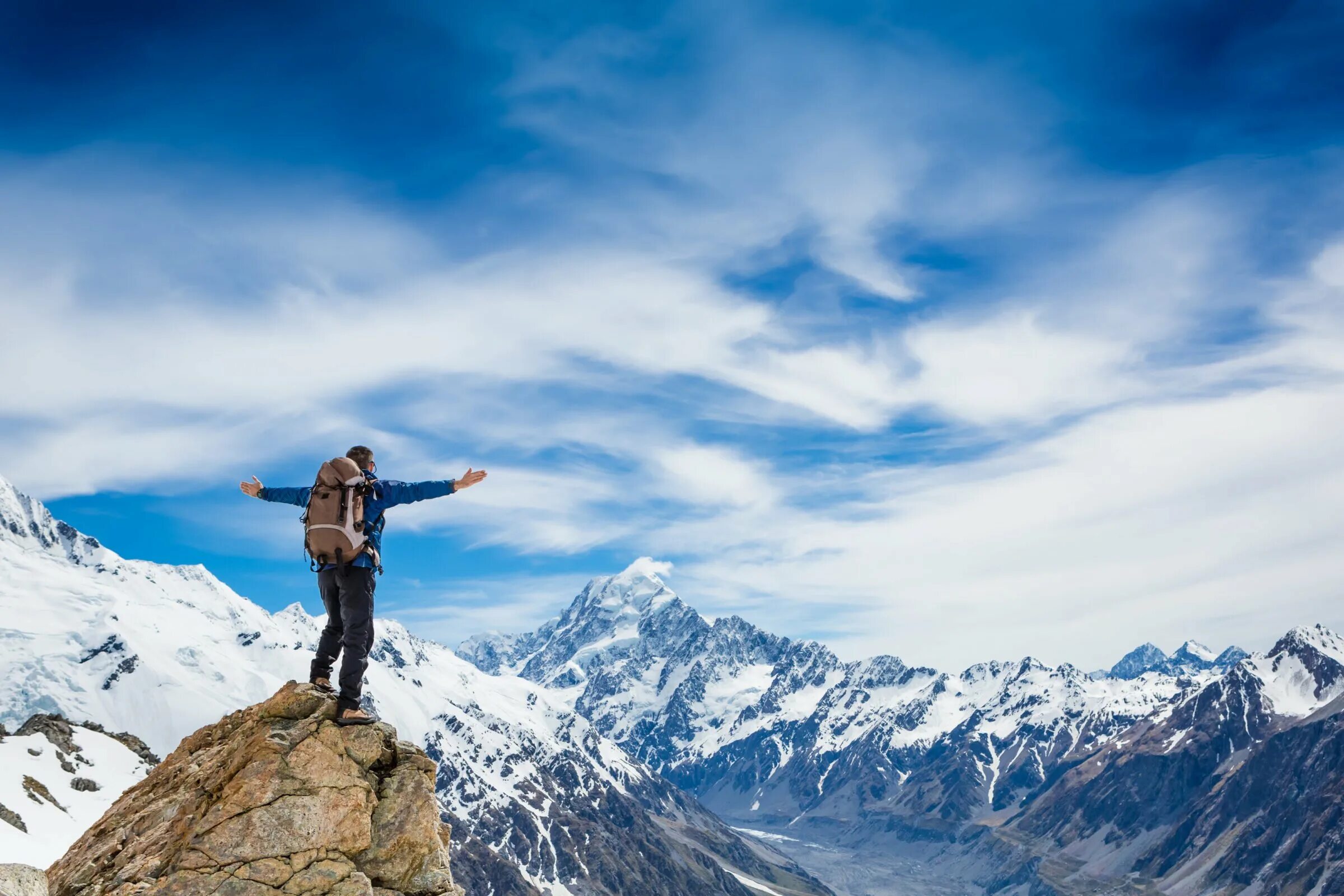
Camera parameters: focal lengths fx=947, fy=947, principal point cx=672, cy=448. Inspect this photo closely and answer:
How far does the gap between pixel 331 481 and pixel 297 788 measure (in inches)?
242

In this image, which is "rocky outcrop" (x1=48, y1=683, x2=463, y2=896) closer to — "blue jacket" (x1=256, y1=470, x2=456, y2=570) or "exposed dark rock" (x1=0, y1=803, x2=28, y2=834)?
"blue jacket" (x1=256, y1=470, x2=456, y2=570)

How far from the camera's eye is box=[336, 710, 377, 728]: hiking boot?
65.0 ft

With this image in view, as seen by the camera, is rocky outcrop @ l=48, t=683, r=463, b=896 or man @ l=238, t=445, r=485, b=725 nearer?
rocky outcrop @ l=48, t=683, r=463, b=896

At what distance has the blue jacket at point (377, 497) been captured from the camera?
66.8ft

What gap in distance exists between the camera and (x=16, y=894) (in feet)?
55.7

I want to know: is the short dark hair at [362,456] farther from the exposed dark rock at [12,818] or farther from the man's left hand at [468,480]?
the exposed dark rock at [12,818]

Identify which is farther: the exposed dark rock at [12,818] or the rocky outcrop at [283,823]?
the exposed dark rock at [12,818]

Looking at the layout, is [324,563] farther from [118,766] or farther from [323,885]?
[118,766]

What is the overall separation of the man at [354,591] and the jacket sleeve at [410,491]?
0.04 feet

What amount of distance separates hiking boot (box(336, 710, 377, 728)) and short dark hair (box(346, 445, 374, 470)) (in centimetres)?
522

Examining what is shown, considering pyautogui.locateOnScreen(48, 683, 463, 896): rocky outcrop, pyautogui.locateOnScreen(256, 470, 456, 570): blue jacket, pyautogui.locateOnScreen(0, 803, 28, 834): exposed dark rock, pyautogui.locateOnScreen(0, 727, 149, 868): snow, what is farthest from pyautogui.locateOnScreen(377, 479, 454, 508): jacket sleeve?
pyautogui.locateOnScreen(0, 803, 28, 834): exposed dark rock

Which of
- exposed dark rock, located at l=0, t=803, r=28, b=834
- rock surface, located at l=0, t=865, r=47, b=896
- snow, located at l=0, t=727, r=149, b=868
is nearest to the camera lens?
rock surface, located at l=0, t=865, r=47, b=896

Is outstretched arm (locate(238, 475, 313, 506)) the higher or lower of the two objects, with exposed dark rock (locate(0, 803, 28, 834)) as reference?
higher

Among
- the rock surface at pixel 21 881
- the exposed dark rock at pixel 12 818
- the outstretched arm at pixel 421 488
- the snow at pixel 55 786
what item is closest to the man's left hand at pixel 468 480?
the outstretched arm at pixel 421 488
